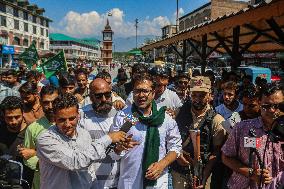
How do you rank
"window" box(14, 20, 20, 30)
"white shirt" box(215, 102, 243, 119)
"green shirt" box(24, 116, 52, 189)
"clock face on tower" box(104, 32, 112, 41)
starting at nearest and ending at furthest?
"green shirt" box(24, 116, 52, 189), "white shirt" box(215, 102, 243, 119), "window" box(14, 20, 20, 30), "clock face on tower" box(104, 32, 112, 41)

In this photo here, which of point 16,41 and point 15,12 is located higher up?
point 15,12

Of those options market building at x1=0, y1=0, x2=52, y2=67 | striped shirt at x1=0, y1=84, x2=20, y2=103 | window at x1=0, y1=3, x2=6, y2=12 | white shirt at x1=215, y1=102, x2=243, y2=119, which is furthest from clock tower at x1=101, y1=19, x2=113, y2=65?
white shirt at x1=215, y1=102, x2=243, y2=119

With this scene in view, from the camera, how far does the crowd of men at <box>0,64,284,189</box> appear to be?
8.81 feet

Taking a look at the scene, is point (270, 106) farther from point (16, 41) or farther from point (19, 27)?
point (19, 27)

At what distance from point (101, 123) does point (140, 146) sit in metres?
0.69

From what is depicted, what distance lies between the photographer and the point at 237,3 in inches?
2432

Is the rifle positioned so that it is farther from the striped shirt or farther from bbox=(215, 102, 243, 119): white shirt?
the striped shirt

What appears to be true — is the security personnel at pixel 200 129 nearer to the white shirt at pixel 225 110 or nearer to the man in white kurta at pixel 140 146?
the man in white kurta at pixel 140 146

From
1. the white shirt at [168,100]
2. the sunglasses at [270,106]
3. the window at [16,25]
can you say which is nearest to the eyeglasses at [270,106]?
the sunglasses at [270,106]

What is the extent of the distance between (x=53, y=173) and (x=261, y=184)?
1643 mm

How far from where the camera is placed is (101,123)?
145 inches

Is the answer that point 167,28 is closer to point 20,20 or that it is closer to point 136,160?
point 20,20

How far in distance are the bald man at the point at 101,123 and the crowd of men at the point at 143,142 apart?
1cm

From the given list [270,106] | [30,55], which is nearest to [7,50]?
[30,55]
